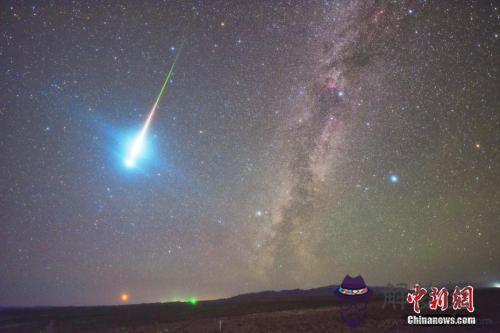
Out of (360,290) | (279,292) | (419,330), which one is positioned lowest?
(279,292)

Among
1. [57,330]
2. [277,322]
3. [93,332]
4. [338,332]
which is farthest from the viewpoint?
[57,330]

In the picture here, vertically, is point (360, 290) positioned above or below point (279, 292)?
above

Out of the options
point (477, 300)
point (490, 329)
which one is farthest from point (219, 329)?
point (477, 300)

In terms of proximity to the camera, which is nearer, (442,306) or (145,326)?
(442,306)

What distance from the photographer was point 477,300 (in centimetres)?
2533

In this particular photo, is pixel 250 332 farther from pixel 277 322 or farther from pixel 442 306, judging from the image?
pixel 442 306

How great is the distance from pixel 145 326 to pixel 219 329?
761 cm

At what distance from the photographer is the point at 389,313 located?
23281 mm

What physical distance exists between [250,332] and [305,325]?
352 cm

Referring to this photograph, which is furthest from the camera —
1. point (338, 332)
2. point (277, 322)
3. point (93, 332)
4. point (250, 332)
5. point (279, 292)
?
point (279, 292)

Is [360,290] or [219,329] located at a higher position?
[360,290]

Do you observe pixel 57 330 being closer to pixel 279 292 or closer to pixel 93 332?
pixel 93 332

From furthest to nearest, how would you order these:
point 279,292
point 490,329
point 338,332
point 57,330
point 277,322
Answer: point 279,292 < point 57,330 < point 277,322 < point 338,332 < point 490,329

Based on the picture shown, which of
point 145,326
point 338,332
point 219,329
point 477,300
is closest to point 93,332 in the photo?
point 145,326
